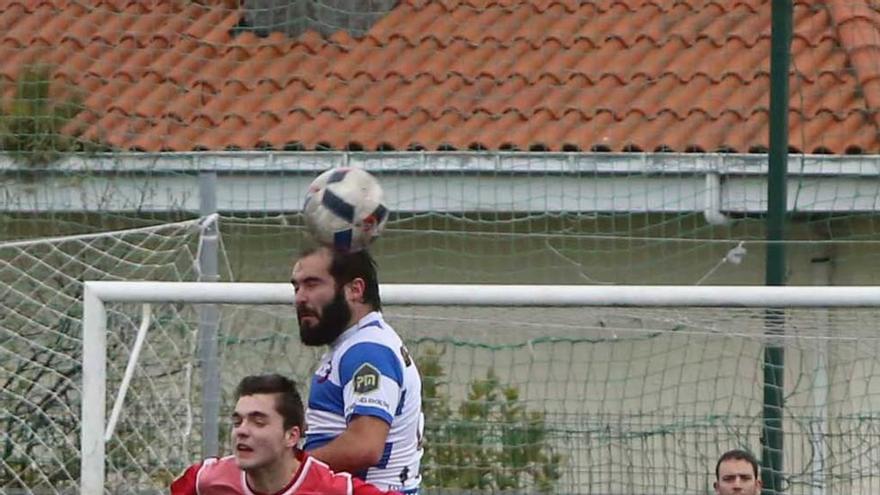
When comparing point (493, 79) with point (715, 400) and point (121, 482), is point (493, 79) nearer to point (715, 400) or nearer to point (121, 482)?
point (715, 400)

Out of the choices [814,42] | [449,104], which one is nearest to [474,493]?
[449,104]

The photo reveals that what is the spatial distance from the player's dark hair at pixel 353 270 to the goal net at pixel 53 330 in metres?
2.47

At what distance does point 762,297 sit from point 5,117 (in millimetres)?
3959

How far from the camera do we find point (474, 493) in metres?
7.84

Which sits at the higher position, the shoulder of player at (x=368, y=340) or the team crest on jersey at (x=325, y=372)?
the shoulder of player at (x=368, y=340)

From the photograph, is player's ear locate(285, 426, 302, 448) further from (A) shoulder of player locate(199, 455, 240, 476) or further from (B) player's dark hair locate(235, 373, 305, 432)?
(A) shoulder of player locate(199, 455, 240, 476)

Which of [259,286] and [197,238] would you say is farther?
[197,238]

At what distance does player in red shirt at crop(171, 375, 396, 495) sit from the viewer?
4699 millimetres

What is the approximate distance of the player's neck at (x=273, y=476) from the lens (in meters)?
4.71

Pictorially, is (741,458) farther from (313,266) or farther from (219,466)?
(219,466)

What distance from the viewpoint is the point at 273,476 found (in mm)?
4715

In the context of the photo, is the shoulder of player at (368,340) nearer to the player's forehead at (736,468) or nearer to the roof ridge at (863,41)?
the player's forehead at (736,468)

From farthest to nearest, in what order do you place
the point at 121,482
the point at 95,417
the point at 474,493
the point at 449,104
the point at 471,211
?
the point at 449,104, the point at 471,211, the point at 474,493, the point at 121,482, the point at 95,417

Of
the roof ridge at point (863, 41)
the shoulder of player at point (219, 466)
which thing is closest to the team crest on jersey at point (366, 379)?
the shoulder of player at point (219, 466)
